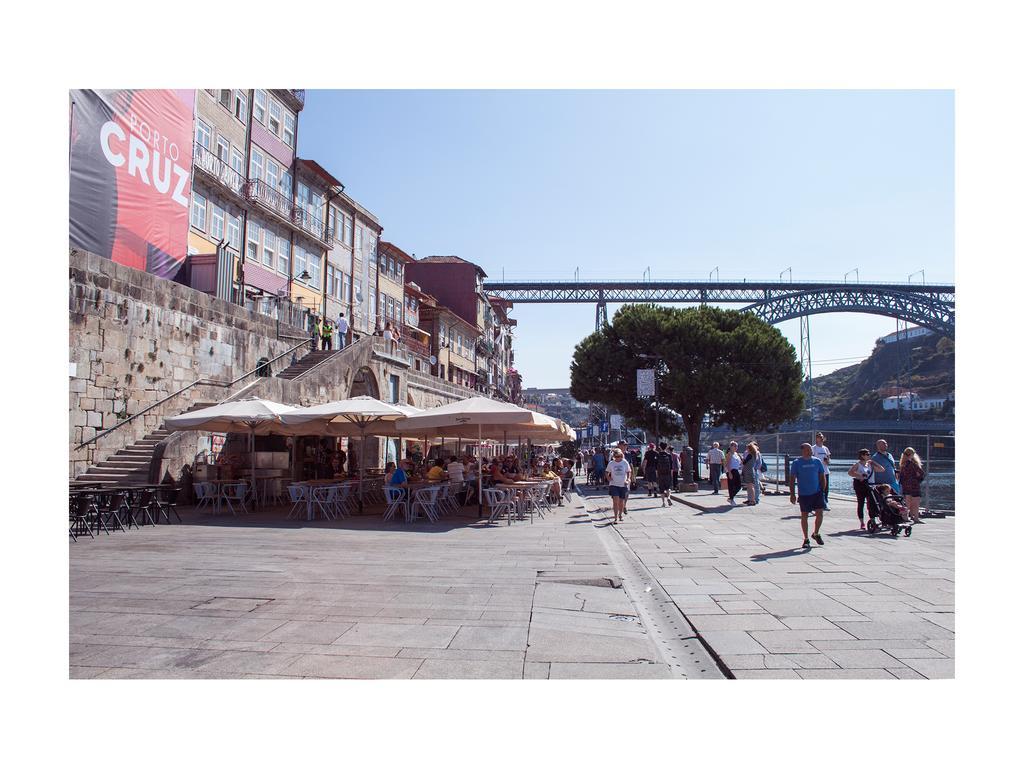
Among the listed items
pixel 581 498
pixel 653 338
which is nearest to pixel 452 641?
pixel 581 498

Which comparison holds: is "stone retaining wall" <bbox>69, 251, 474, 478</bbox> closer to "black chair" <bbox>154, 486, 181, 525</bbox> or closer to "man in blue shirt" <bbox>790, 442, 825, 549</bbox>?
"black chair" <bbox>154, 486, 181, 525</bbox>

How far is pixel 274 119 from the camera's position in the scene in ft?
97.8

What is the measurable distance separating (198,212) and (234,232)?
2.37 metres

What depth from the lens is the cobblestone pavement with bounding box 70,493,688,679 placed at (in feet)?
14.4

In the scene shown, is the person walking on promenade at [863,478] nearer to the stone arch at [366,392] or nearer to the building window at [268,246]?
the stone arch at [366,392]

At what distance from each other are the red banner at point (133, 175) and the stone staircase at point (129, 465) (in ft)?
15.3

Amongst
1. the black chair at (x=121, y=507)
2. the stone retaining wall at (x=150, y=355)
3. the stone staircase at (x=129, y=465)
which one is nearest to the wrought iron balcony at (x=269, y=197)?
the stone retaining wall at (x=150, y=355)

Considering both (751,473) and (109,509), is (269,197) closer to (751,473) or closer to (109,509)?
(109,509)

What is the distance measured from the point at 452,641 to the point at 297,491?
9693mm

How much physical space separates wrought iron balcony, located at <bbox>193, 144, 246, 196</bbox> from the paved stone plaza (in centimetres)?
1648

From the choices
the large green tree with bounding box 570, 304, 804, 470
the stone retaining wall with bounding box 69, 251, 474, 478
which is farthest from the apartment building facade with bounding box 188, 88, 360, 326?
the large green tree with bounding box 570, 304, 804, 470

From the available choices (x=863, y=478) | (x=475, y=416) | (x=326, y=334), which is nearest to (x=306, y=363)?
(x=326, y=334)
